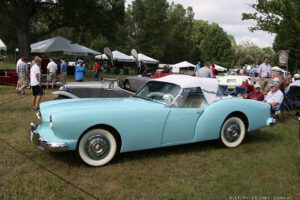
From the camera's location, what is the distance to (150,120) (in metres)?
5.63

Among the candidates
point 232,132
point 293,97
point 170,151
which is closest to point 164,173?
point 170,151

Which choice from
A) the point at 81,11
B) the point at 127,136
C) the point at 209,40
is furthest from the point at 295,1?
the point at 209,40

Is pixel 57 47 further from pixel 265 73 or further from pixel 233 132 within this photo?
pixel 233 132

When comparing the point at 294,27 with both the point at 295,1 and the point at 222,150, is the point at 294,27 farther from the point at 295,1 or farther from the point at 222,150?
the point at 222,150

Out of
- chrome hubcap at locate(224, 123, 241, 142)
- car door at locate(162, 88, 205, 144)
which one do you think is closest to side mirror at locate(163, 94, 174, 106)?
car door at locate(162, 88, 205, 144)

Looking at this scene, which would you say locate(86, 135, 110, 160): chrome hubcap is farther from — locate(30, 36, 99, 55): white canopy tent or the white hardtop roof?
Result: locate(30, 36, 99, 55): white canopy tent

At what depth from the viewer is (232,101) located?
6.62 metres

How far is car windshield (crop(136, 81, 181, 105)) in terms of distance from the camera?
616cm

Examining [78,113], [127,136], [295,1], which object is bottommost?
[127,136]

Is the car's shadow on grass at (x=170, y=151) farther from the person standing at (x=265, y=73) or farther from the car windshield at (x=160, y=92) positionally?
the person standing at (x=265, y=73)

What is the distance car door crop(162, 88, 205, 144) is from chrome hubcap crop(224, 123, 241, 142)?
2.43ft

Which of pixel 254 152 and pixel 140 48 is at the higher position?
pixel 140 48

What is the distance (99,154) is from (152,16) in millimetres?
57451

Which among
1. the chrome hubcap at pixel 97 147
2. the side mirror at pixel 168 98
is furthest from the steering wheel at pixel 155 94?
the chrome hubcap at pixel 97 147
